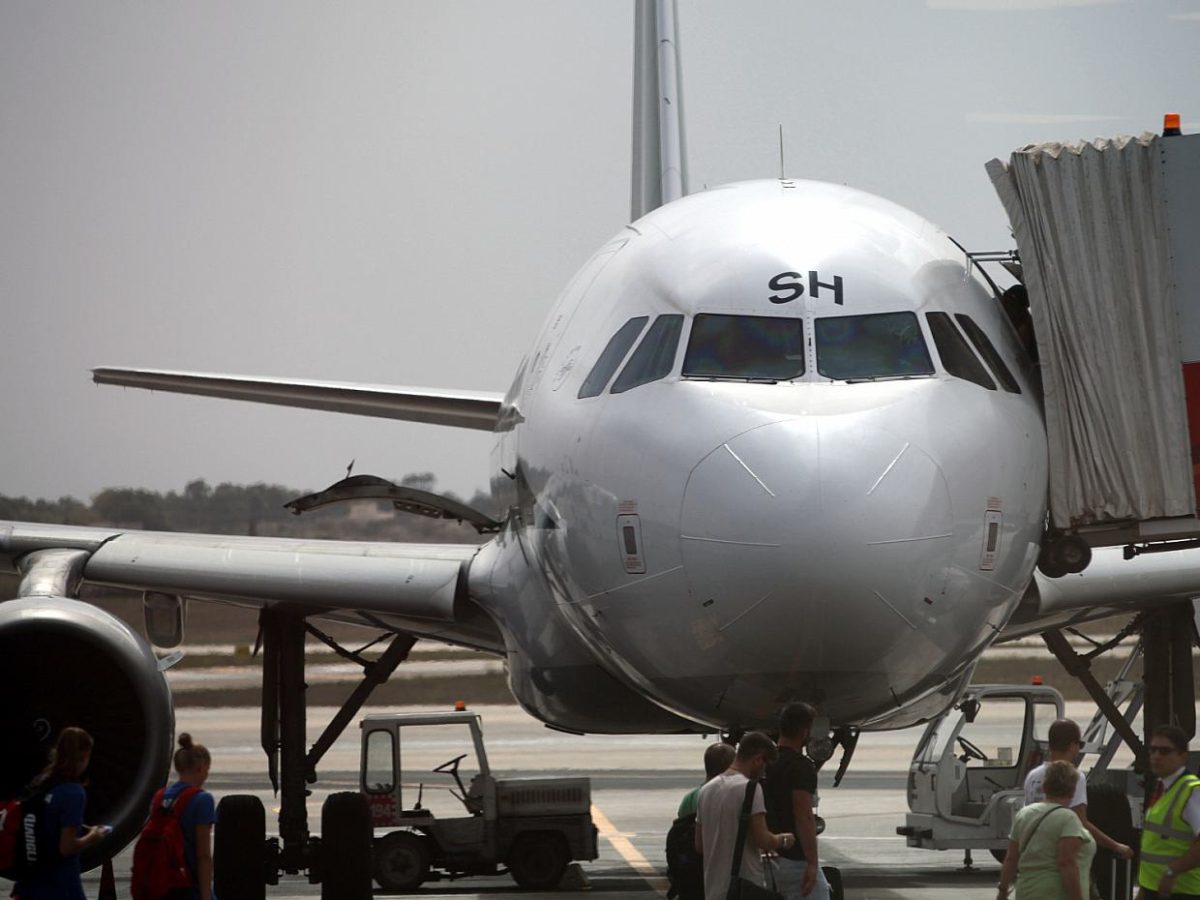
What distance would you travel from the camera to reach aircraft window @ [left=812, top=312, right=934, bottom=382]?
330 inches

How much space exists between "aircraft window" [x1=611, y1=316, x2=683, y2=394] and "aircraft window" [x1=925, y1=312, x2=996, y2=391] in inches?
47.2

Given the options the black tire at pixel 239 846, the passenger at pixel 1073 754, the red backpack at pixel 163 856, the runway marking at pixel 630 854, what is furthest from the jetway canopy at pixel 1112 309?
the runway marking at pixel 630 854

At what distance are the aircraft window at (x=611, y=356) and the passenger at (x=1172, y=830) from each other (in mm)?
3036

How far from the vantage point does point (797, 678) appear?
8.00m

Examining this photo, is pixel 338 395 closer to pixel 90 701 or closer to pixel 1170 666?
pixel 90 701

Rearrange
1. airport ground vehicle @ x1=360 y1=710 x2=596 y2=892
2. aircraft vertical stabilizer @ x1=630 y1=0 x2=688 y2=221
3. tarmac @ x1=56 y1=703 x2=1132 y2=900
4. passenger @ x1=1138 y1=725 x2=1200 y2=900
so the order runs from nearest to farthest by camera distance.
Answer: passenger @ x1=1138 y1=725 x2=1200 y2=900 < tarmac @ x1=56 y1=703 x2=1132 y2=900 < airport ground vehicle @ x1=360 y1=710 x2=596 y2=892 < aircraft vertical stabilizer @ x1=630 y1=0 x2=688 y2=221

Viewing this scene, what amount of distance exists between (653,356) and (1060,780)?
8.68 feet

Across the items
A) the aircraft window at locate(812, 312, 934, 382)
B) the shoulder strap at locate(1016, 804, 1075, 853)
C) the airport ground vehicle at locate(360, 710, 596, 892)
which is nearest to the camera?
the shoulder strap at locate(1016, 804, 1075, 853)

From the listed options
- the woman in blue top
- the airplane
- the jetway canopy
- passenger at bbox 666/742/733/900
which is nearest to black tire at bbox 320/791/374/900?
the airplane

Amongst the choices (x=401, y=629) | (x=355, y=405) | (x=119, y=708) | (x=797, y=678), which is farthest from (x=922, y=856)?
(x=797, y=678)

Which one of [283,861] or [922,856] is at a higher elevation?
[283,861]

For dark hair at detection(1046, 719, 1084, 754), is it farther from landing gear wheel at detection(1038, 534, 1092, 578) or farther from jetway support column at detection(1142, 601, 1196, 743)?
jetway support column at detection(1142, 601, 1196, 743)

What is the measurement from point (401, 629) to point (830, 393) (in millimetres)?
6927

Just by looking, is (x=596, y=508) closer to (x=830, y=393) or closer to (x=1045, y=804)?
(x=830, y=393)
